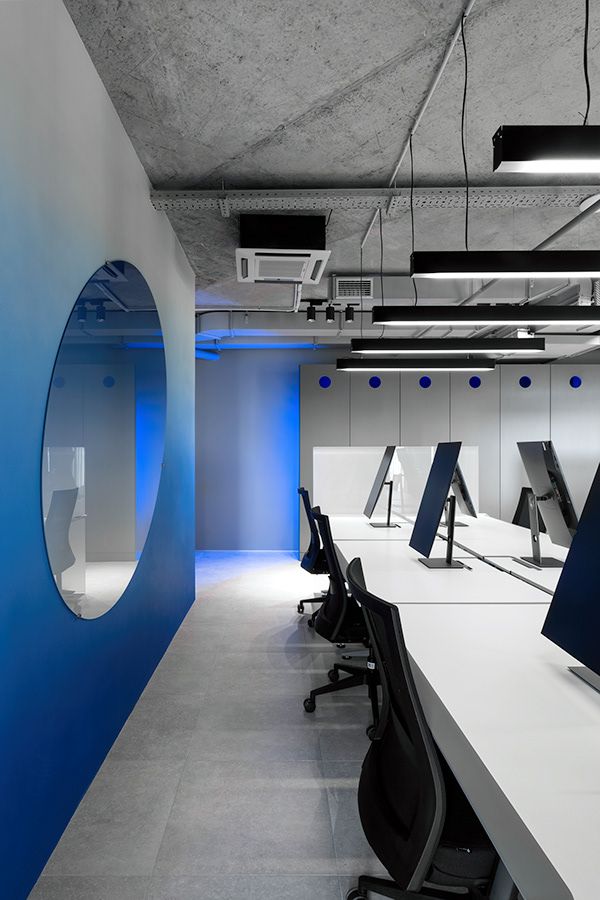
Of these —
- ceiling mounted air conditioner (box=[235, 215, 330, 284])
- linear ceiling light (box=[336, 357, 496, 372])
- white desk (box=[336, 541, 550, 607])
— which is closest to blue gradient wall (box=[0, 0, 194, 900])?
ceiling mounted air conditioner (box=[235, 215, 330, 284])

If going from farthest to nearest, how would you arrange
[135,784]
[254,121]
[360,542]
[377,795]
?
[360,542] < [254,121] < [135,784] < [377,795]

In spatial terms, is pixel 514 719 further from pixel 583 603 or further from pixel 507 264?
pixel 507 264

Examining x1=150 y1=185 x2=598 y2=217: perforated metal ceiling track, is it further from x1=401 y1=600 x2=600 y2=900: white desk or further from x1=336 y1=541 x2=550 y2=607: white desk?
x1=401 y1=600 x2=600 y2=900: white desk

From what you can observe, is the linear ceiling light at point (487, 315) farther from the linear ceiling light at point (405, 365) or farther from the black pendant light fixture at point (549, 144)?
the black pendant light fixture at point (549, 144)

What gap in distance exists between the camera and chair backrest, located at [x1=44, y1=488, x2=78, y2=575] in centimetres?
218

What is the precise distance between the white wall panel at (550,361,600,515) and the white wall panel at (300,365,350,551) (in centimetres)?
325

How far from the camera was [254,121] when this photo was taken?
3.15 metres

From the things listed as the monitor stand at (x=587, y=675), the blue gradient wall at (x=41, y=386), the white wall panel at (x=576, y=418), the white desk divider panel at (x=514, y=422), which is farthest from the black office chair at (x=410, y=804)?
the white wall panel at (x=576, y=418)

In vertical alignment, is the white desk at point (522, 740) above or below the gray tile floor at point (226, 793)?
above

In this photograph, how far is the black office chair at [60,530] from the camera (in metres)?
2.18

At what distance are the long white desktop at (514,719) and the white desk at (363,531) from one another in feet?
5.30

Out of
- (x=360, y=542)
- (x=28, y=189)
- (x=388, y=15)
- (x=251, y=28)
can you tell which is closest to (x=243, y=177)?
(x=251, y=28)

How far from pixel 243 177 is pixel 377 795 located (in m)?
3.60

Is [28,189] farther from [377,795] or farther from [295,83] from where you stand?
[377,795]
